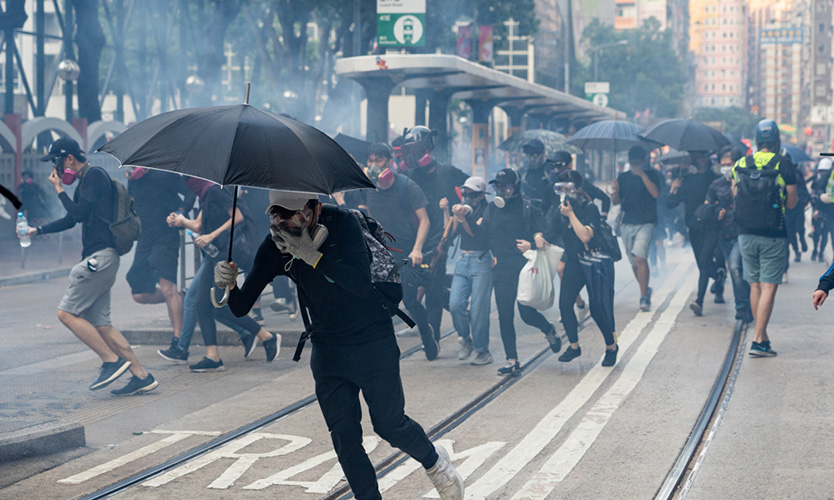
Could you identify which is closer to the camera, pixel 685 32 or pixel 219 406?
pixel 219 406

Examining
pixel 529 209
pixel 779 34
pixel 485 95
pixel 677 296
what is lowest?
pixel 677 296

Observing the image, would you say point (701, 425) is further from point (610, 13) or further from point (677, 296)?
point (610, 13)

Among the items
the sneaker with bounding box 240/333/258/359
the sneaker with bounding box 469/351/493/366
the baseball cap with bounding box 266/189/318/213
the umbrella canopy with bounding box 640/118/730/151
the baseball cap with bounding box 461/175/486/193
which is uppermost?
the umbrella canopy with bounding box 640/118/730/151

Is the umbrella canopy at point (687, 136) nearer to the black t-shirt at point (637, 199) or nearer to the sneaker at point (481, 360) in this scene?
the black t-shirt at point (637, 199)

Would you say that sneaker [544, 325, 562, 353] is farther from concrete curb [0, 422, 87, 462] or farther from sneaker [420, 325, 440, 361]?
concrete curb [0, 422, 87, 462]

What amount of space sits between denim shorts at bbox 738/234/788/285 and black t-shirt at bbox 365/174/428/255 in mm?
2626

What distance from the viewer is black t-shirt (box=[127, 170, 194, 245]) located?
880cm

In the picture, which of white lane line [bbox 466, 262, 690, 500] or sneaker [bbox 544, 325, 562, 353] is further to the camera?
sneaker [bbox 544, 325, 562, 353]

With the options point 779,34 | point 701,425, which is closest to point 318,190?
point 701,425

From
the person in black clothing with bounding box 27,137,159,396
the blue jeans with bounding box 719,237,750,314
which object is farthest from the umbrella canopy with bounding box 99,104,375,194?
the blue jeans with bounding box 719,237,750,314

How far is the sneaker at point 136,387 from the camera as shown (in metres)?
7.51

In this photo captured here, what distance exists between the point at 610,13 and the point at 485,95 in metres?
113

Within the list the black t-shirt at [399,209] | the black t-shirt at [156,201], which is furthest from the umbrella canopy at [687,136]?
the black t-shirt at [156,201]

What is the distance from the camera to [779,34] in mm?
113000
